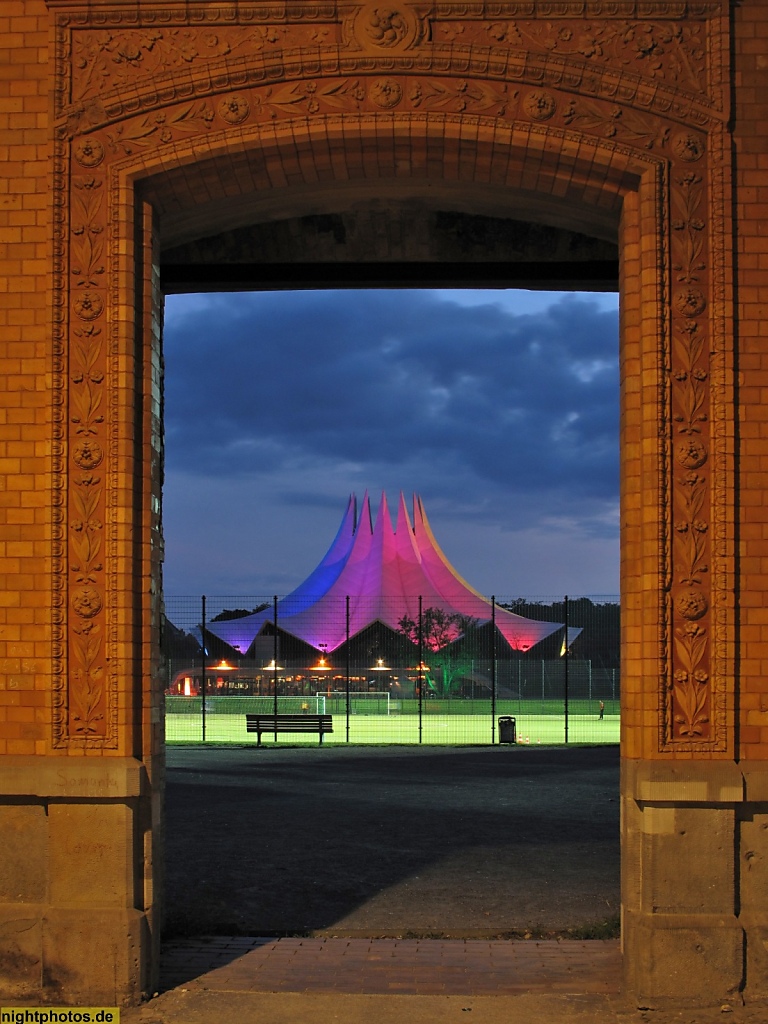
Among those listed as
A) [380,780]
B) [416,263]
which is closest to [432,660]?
[380,780]

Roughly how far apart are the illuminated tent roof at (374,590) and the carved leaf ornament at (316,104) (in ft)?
151

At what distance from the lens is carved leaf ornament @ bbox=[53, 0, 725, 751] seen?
6.77 m

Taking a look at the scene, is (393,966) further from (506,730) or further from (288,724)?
(506,730)

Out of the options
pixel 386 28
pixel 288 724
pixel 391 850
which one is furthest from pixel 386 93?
pixel 288 724

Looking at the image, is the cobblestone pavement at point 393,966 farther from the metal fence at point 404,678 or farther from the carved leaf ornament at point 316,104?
the metal fence at point 404,678

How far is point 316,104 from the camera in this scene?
689 centimetres

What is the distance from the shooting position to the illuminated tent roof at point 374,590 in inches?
2176

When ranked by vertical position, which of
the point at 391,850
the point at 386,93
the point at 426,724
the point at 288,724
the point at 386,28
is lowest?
the point at 426,724

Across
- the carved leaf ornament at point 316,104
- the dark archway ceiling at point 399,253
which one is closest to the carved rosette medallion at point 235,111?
the carved leaf ornament at point 316,104

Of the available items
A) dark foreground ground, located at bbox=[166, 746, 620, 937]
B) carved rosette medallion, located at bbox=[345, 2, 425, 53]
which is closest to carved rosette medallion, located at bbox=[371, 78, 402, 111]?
carved rosette medallion, located at bbox=[345, 2, 425, 53]

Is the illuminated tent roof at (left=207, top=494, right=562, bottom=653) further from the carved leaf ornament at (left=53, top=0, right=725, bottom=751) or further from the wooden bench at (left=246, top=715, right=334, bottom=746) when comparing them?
the carved leaf ornament at (left=53, top=0, right=725, bottom=751)

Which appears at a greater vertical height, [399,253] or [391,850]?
[399,253]

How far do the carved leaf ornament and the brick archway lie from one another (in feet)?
0.05

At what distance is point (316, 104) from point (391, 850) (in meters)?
8.19
